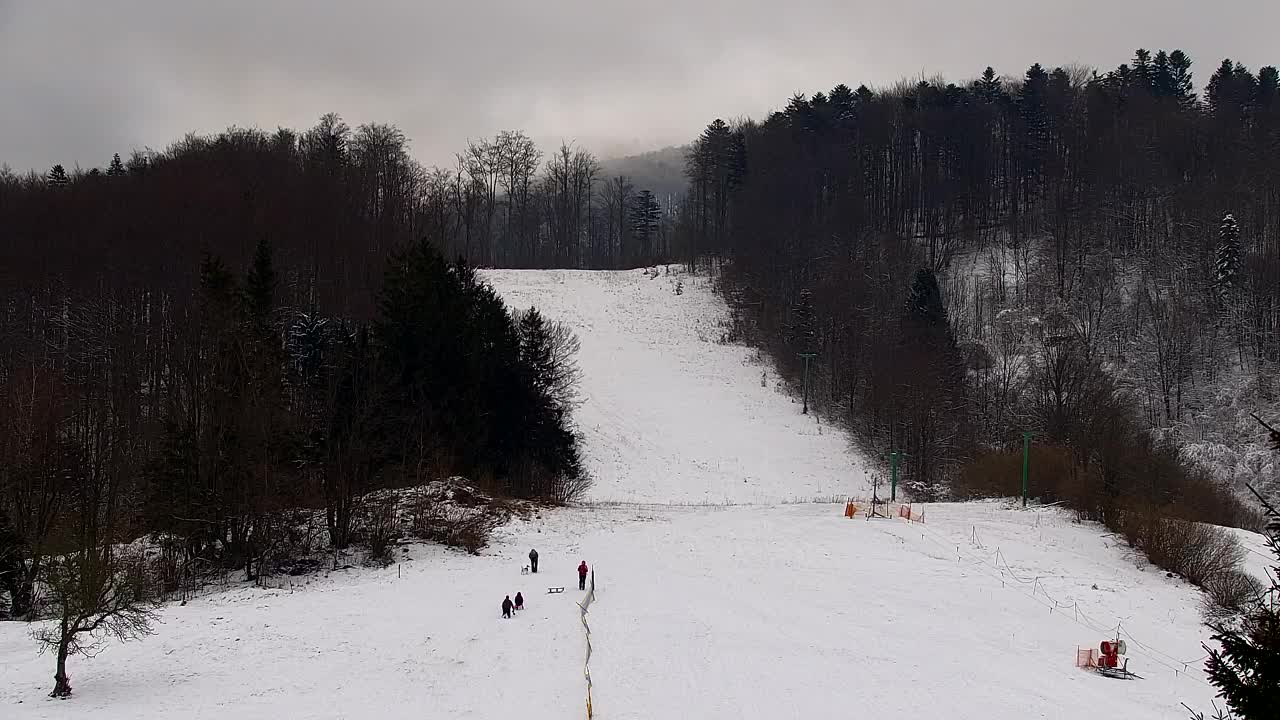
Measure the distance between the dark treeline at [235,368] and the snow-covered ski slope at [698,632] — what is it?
2.22 meters

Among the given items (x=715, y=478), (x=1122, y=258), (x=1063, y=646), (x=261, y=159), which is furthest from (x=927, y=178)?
(x=1063, y=646)

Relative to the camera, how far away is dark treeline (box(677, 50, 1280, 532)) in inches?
1858

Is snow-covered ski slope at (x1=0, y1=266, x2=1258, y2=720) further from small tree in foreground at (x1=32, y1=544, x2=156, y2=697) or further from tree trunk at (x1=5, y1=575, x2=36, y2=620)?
tree trunk at (x1=5, y1=575, x2=36, y2=620)

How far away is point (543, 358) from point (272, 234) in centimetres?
1816

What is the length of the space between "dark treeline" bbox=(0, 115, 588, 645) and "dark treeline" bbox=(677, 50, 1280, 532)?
23.8 meters

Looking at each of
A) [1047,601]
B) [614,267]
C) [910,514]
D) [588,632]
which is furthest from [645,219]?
[588,632]

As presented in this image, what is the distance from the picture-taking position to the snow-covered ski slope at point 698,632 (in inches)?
550

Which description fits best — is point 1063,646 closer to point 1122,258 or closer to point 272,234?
point 272,234

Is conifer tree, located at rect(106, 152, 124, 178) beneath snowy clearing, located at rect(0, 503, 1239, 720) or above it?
above

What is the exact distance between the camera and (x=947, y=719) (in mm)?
Answer: 13469

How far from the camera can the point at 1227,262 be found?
58938 millimetres

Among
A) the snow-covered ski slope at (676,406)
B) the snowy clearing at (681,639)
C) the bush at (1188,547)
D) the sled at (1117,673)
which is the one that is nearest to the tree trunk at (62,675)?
the snowy clearing at (681,639)

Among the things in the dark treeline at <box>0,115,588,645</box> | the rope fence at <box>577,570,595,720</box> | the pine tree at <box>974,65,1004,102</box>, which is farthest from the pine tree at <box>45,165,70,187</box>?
the pine tree at <box>974,65,1004,102</box>

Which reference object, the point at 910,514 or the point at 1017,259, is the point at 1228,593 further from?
the point at 1017,259
